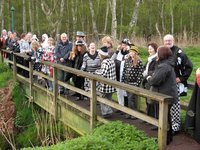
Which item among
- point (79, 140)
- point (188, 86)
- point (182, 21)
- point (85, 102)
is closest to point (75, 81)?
point (85, 102)

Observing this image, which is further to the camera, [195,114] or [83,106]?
[83,106]

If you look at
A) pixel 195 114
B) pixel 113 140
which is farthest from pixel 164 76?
pixel 113 140

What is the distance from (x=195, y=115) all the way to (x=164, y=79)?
730 mm

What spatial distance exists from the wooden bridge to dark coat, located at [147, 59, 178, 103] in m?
0.36

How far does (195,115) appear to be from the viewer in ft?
19.4

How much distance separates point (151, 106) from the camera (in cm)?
657

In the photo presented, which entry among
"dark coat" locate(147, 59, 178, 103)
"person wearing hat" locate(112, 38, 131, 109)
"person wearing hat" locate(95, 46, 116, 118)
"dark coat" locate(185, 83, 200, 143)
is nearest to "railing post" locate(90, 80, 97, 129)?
"person wearing hat" locate(95, 46, 116, 118)

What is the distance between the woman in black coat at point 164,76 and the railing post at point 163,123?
449 millimetres

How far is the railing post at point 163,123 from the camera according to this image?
5.21m

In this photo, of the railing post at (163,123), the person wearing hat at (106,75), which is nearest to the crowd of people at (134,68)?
the person wearing hat at (106,75)

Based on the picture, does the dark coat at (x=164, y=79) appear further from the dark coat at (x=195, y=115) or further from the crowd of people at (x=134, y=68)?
the dark coat at (x=195, y=115)

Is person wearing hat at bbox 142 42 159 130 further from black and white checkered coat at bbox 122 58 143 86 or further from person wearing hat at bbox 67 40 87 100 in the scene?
person wearing hat at bbox 67 40 87 100

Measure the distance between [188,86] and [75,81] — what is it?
10.1 ft

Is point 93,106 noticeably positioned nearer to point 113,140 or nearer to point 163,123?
point 113,140
